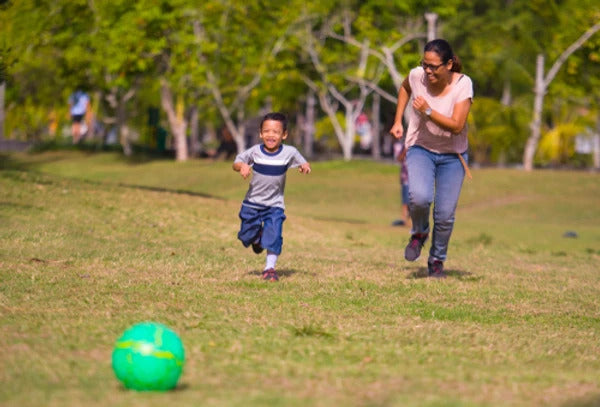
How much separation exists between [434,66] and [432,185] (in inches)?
47.9

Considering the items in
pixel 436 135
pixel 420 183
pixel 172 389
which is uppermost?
pixel 436 135

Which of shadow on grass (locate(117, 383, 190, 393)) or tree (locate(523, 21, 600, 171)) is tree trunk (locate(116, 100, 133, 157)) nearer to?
tree (locate(523, 21, 600, 171))

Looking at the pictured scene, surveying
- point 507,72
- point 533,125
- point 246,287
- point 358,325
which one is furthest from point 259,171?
point 507,72

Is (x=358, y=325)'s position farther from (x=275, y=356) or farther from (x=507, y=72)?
(x=507, y=72)

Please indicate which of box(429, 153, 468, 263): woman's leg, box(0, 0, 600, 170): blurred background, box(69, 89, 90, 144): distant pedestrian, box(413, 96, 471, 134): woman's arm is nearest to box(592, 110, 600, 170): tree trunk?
box(0, 0, 600, 170): blurred background

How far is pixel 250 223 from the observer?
10656mm

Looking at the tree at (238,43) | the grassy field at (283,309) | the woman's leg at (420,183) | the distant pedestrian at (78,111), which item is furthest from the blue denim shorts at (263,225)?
the distant pedestrian at (78,111)

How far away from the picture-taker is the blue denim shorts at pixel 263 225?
1055 cm

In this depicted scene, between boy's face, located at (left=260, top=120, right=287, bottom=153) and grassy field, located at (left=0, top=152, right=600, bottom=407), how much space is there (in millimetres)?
1381

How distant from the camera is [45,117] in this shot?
62875 millimetres

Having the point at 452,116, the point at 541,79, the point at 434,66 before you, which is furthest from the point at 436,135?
the point at 541,79

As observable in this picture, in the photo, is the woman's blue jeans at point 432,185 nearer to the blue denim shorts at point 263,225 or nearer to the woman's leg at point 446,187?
the woman's leg at point 446,187

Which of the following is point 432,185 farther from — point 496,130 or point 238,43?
point 496,130

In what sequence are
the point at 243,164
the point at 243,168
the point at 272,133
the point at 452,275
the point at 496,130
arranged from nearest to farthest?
1. the point at 243,168
2. the point at 243,164
3. the point at 272,133
4. the point at 452,275
5. the point at 496,130
